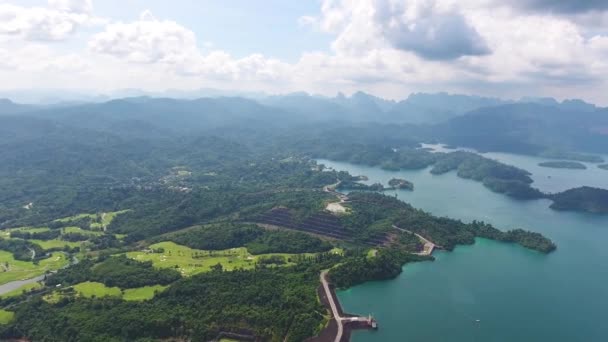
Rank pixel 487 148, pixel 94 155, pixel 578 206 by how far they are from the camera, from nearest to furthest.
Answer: pixel 578 206, pixel 94 155, pixel 487 148

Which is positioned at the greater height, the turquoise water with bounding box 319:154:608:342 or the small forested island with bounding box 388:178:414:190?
the small forested island with bounding box 388:178:414:190

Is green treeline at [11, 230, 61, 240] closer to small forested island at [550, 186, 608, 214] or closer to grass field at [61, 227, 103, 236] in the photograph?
grass field at [61, 227, 103, 236]

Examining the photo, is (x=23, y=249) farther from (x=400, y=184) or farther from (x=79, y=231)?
(x=400, y=184)

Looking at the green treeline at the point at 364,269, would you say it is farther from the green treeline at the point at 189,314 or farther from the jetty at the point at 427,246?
the jetty at the point at 427,246

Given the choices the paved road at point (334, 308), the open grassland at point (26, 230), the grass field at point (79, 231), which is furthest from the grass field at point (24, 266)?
the paved road at point (334, 308)

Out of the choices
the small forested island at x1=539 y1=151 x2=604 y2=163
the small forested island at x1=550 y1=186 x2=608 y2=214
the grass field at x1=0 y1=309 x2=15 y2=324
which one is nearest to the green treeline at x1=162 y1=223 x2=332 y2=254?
the grass field at x1=0 y1=309 x2=15 y2=324

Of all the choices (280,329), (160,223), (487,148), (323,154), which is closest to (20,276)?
(160,223)

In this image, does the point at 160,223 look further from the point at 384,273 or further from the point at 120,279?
the point at 384,273
